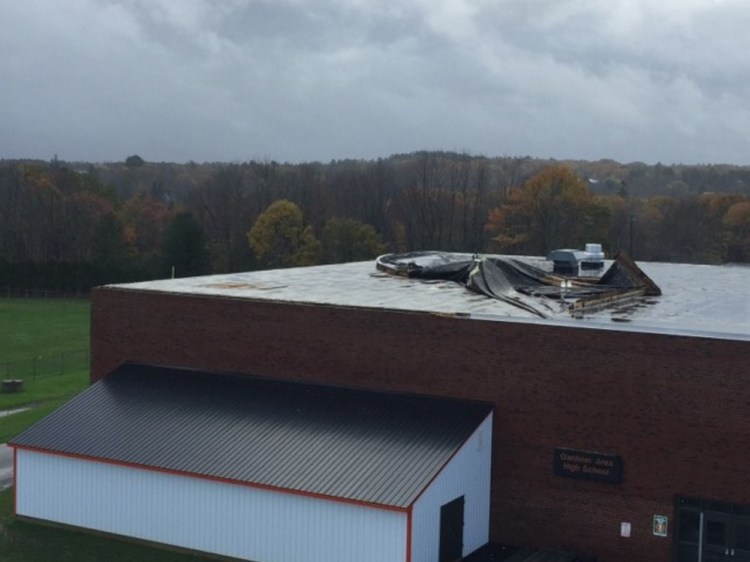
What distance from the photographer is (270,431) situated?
23188 mm

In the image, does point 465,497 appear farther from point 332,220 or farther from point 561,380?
point 332,220

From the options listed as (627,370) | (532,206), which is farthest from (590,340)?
(532,206)

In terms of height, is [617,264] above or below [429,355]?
above

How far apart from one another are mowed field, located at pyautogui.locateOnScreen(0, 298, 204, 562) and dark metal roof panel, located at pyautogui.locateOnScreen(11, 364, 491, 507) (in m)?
1.95

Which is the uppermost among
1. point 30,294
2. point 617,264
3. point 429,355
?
point 617,264

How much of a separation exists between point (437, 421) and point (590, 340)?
153 inches

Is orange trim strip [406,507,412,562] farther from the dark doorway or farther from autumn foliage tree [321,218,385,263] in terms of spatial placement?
autumn foliage tree [321,218,385,263]

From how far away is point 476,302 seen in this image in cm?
2670

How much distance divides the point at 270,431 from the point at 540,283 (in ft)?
36.4

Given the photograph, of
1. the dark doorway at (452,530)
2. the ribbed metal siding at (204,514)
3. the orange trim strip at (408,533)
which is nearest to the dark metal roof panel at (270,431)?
the orange trim strip at (408,533)

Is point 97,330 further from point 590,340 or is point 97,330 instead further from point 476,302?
point 590,340

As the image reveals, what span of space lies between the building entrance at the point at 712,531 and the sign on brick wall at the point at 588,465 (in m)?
1.47

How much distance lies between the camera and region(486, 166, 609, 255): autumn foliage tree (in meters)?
83.5

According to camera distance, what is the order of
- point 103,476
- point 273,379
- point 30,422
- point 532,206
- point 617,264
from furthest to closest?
1. point 532,206
2. point 30,422
3. point 617,264
4. point 273,379
5. point 103,476
